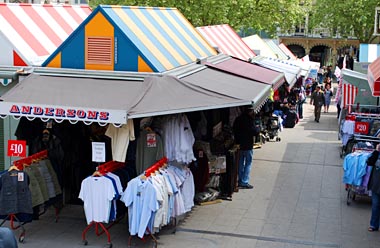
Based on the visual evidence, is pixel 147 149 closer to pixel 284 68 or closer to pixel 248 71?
pixel 248 71

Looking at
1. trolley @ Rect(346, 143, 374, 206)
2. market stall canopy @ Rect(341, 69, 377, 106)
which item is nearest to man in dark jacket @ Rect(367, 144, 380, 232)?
trolley @ Rect(346, 143, 374, 206)

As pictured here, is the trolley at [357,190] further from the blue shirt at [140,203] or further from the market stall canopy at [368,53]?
the market stall canopy at [368,53]

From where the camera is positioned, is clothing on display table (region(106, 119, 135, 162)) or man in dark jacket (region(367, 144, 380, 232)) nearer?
clothing on display table (region(106, 119, 135, 162))

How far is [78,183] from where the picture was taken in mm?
10672

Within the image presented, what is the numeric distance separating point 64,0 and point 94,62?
120 ft

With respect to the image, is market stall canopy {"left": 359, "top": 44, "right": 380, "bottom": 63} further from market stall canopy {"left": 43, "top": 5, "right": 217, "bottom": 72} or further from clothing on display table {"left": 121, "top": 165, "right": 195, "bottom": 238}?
clothing on display table {"left": 121, "top": 165, "right": 195, "bottom": 238}

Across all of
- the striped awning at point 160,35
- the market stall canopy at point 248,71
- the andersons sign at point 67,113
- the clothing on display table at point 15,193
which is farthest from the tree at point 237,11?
the clothing on display table at point 15,193

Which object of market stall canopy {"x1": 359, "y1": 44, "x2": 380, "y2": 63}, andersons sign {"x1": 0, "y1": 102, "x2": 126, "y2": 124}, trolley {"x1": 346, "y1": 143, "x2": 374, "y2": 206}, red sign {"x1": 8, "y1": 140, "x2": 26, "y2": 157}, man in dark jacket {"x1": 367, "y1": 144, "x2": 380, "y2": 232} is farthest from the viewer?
market stall canopy {"x1": 359, "y1": 44, "x2": 380, "y2": 63}

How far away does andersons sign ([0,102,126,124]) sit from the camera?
28.5 feet

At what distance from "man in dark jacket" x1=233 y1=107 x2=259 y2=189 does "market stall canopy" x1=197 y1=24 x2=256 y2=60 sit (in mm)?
3689

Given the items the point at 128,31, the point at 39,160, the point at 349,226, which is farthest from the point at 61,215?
the point at 349,226

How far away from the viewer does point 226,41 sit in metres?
17.4

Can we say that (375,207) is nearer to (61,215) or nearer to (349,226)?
(349,226)

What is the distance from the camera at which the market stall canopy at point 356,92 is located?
17781mm
